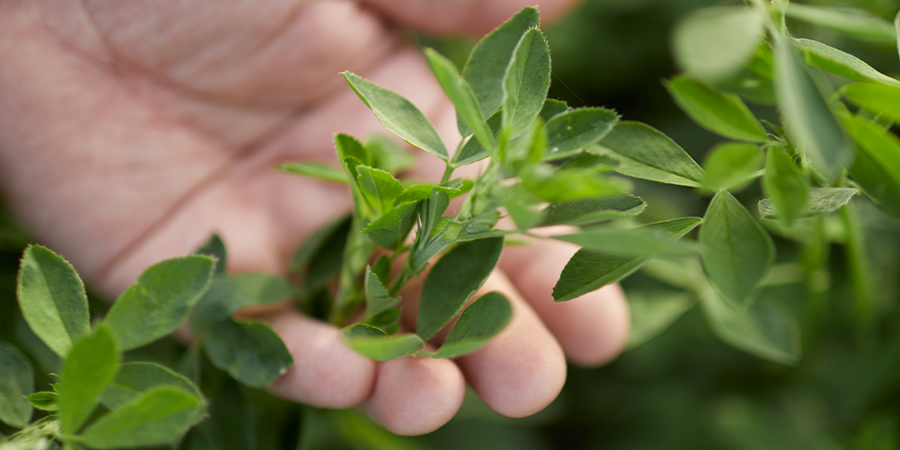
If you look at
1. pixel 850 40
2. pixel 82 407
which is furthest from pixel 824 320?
pixel 82 407

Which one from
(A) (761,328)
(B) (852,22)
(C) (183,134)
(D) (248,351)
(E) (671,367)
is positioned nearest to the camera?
(B) (852,22)

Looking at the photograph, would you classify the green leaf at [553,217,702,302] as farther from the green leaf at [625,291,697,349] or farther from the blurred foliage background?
the green leaf at [625,291,697,349]

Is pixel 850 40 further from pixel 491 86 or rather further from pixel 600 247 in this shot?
pixel 600 247

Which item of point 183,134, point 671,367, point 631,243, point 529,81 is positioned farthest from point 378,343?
point 671,367

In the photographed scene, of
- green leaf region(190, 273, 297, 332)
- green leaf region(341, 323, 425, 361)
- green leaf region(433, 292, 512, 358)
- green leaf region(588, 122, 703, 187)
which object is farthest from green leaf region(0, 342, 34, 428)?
green leaf region(588, 122, 703, 187)

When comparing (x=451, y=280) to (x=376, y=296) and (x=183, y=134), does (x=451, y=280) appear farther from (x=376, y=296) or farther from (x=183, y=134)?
(x=183, y=134)
